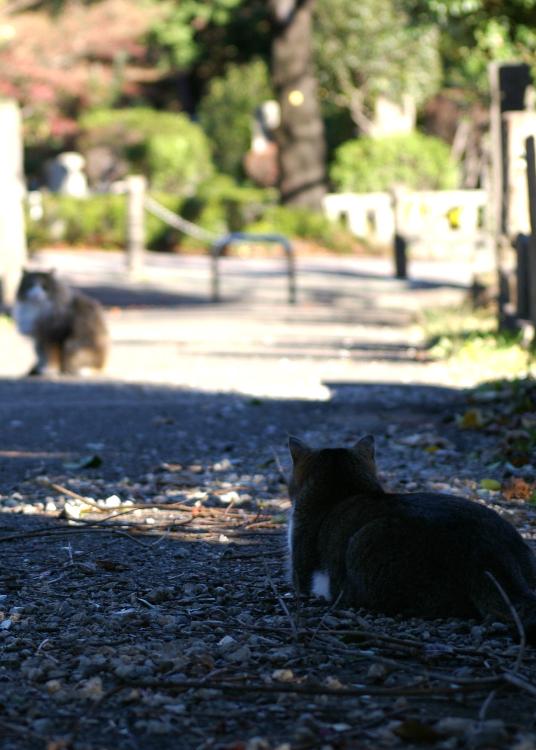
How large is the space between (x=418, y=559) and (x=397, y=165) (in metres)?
29.5

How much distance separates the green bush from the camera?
3262 centimetres

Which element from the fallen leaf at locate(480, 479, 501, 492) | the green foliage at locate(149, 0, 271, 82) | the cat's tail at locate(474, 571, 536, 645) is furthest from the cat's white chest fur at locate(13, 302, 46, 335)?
the green foliage at locate(149, 0, 271, 82)

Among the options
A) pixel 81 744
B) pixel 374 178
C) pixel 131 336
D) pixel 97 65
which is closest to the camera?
pixel 81 744

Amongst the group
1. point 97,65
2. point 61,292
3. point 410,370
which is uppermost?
point 97,65

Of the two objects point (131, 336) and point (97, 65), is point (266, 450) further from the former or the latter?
point (97, 65)

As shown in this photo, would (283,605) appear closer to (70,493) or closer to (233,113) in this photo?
(70,493)

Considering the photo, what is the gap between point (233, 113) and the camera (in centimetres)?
3738

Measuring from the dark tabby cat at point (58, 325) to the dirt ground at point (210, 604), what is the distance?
1693 mm

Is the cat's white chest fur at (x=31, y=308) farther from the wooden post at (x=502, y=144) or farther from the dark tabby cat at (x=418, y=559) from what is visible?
the dark tabby cat at (x=418, y=559)

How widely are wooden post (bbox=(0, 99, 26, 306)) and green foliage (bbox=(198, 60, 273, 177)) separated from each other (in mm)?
20990

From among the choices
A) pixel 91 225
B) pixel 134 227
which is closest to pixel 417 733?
pixel 134 227

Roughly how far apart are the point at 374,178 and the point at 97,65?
30.2 ft

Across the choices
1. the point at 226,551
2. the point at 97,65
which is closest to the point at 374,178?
the point at 97,65

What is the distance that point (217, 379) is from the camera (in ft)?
37.4
